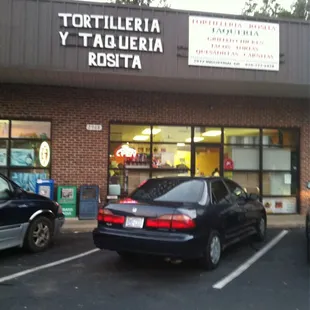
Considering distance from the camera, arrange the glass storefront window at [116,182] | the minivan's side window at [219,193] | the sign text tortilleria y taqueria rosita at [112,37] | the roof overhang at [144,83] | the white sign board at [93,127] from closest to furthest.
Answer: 1. the minivan's side window at [219,193]
2. the sign text tortilleria y taqueria rosita at [112,37]
3. the roof overhang at [144,83]
4. the white sign board at [93,127]
5. the glass storefront window at [116,182]

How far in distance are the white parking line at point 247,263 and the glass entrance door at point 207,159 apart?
3.81 meters

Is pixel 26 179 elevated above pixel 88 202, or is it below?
above

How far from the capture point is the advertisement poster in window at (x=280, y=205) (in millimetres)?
13219

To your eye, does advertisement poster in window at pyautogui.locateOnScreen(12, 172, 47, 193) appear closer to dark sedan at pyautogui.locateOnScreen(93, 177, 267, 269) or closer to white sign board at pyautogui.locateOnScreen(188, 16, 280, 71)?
white sign board at pyautogui.locateOnScreen(188, 16, 280, 71)

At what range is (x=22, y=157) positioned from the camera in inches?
466

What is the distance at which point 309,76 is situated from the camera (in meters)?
10.8

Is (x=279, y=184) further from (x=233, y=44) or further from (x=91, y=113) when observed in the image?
(x=91, y=113)

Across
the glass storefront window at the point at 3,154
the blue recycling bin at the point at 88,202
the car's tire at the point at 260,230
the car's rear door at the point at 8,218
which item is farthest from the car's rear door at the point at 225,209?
the glass storefront window at the point at 3,154

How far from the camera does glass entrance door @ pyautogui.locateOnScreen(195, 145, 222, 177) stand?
41.9ft

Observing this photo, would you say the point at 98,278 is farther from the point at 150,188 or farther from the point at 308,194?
the point at 308,194

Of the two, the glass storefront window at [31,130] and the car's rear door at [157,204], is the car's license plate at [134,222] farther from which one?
the glass storefront window at [31,130]

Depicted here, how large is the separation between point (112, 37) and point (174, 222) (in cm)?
595

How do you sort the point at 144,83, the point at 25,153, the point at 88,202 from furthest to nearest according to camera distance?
the point at 25,153 < the point at 88,202 < the point at 144,83

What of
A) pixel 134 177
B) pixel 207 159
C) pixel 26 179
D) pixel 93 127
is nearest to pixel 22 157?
pixel 26 179
